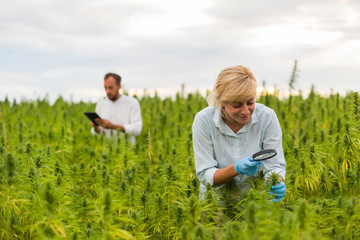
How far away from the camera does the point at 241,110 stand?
3.21 m

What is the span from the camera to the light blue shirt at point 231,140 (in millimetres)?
3426

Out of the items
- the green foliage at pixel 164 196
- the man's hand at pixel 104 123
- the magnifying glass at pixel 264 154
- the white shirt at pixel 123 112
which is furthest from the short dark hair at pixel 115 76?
the magnifying glass at pixel 264 154

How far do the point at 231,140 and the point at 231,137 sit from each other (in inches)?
1.3

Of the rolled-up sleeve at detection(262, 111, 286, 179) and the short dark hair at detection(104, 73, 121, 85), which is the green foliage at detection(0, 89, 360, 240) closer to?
the rolled-up sleeve at detection(262, 111, 286, 179)

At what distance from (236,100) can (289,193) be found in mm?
1753

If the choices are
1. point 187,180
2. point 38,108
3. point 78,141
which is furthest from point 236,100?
point 38,108

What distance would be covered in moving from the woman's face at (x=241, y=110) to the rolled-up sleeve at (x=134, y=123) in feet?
13.7

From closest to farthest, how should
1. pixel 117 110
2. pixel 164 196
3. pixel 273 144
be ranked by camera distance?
1. pixel 273 144
2. pixel 164 196
3. pixel 117 110

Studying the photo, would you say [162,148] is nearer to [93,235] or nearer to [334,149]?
[334,149]

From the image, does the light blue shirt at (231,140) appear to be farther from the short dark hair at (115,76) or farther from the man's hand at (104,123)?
the short dark hair at (115,76)

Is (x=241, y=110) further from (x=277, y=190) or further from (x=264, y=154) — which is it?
(x=277, y=190)

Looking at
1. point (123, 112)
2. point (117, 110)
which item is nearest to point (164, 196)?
point (123, 112)

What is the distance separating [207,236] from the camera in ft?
9.14

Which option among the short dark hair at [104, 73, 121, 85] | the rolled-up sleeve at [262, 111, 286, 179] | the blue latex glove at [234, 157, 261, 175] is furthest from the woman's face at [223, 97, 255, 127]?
the short dark hair at [104, 73, 121, 85]
